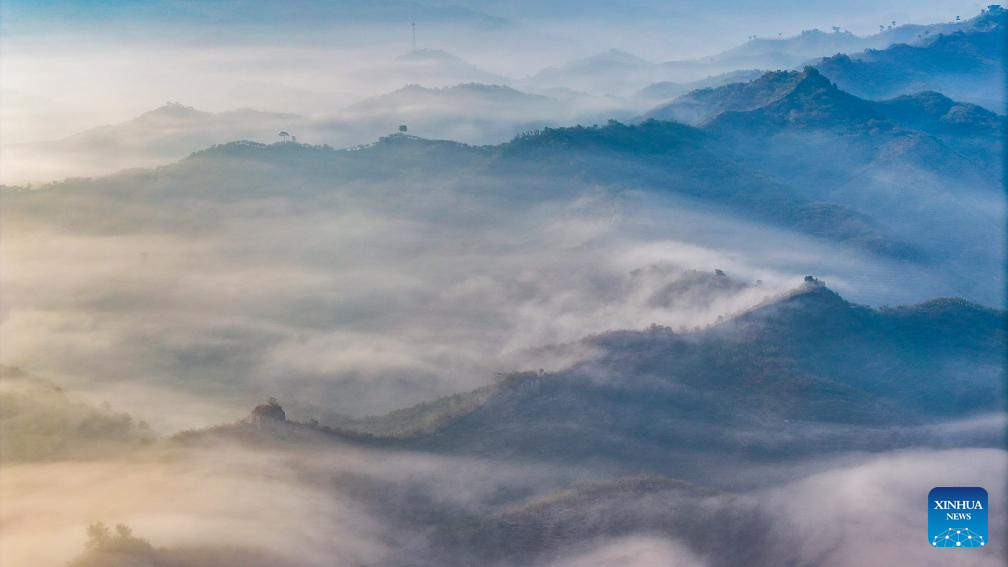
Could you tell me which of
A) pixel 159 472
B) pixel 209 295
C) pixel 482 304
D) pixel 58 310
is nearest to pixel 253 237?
pixel 209 295

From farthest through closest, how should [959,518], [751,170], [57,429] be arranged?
[751,170]
[57,429]
[959,518]

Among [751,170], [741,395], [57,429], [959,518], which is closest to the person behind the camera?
[959,518]

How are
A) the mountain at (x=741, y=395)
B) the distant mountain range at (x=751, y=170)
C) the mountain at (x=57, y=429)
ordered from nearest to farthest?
the mountain at (x=57, y=429)
the mountain at (x=741, y=395)
the distant mountain range at (x=751, y=170)

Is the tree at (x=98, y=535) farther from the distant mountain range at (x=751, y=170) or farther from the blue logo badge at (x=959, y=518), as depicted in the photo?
the distant mountain range at (x=751, y=170)

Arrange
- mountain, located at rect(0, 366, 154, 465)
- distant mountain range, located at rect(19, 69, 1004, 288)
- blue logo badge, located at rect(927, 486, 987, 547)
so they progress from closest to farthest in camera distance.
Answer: blue logo badge, located at rect(927, 486, 987, 547)
mountain, located at rect(0, 366, 154, 465)
distant mountain range, located at rect(19, 69, 1004, 288)

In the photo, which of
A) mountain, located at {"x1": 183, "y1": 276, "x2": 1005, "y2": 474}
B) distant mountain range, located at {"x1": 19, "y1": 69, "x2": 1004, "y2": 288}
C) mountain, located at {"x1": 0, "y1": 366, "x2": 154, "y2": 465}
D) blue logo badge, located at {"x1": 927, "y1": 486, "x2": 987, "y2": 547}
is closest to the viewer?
blue logo badge, located at {"x1": 927, "y1": 486, "x2": 987, "y2": 547}

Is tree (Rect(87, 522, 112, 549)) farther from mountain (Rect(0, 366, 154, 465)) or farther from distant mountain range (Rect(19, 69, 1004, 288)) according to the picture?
distant mountain range (Rect(19, 69, 1004, 288))

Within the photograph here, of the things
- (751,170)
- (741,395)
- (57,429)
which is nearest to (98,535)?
(57,429)

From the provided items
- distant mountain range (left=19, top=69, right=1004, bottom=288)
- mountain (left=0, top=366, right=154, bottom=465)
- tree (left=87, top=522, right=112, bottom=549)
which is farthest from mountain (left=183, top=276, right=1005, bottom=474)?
distant mountain range (left=19, top=69, right=1004, bottom=288)

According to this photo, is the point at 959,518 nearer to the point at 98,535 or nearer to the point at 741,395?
the point at 741,395

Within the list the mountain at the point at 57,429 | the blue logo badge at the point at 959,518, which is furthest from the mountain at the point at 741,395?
the blue logo badge at the point at 959,518
